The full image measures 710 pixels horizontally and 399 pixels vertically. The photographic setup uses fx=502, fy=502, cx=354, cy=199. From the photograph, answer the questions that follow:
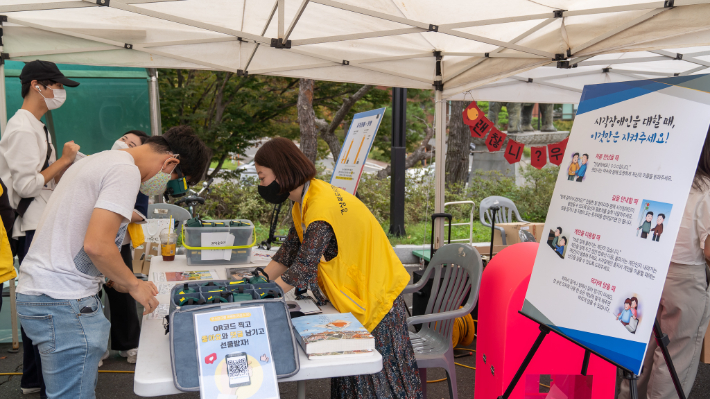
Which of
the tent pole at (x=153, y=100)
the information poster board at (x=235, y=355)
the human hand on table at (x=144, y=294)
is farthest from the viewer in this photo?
the tent pole at (x=153, y=100)

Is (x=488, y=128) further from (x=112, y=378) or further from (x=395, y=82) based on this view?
(x=112, y=378)

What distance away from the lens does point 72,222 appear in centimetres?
163

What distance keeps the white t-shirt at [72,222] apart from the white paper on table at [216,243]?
110 cm

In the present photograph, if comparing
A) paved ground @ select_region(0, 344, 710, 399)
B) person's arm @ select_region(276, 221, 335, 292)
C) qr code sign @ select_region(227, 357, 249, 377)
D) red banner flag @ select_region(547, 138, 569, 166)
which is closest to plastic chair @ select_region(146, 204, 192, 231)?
paved ground @ select_region(0, 344, 710, 399)

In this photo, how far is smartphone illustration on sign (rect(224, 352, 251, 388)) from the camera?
1.35 m

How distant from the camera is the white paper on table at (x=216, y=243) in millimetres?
A: 2783

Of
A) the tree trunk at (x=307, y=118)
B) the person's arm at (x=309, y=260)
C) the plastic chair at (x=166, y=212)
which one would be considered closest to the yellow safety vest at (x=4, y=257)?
the person's arm at (x=309, y=260)

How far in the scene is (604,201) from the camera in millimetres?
1784

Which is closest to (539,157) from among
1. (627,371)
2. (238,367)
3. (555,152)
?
(555,152)

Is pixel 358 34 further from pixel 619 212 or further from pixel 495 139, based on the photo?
pixel 495 139

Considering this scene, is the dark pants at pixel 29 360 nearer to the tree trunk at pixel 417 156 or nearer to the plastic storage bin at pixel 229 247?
the plastic storage bin at pixel 229 247

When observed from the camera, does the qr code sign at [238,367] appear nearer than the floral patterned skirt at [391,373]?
Yes

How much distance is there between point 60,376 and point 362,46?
300 cm

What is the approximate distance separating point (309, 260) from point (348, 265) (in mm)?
191
